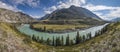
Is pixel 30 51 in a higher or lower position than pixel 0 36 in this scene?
lower

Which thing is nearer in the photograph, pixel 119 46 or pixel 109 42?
pixel 119 46

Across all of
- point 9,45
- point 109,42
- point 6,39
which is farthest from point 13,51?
point 109,42

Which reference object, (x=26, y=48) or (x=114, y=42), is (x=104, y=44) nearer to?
(x=114, y=42)

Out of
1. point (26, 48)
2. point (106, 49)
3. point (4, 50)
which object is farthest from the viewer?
Answer: point (26, 48)

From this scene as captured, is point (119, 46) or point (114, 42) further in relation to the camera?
point (114, 42)

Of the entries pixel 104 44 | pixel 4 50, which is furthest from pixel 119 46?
pixel 4 50

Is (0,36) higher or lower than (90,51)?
higher

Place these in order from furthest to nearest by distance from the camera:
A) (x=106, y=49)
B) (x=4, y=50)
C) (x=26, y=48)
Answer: (x=26, y=48), (x=106, y=49), (x=4, y=50)

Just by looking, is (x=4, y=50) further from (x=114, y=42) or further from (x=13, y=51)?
(x=114, y=42)
